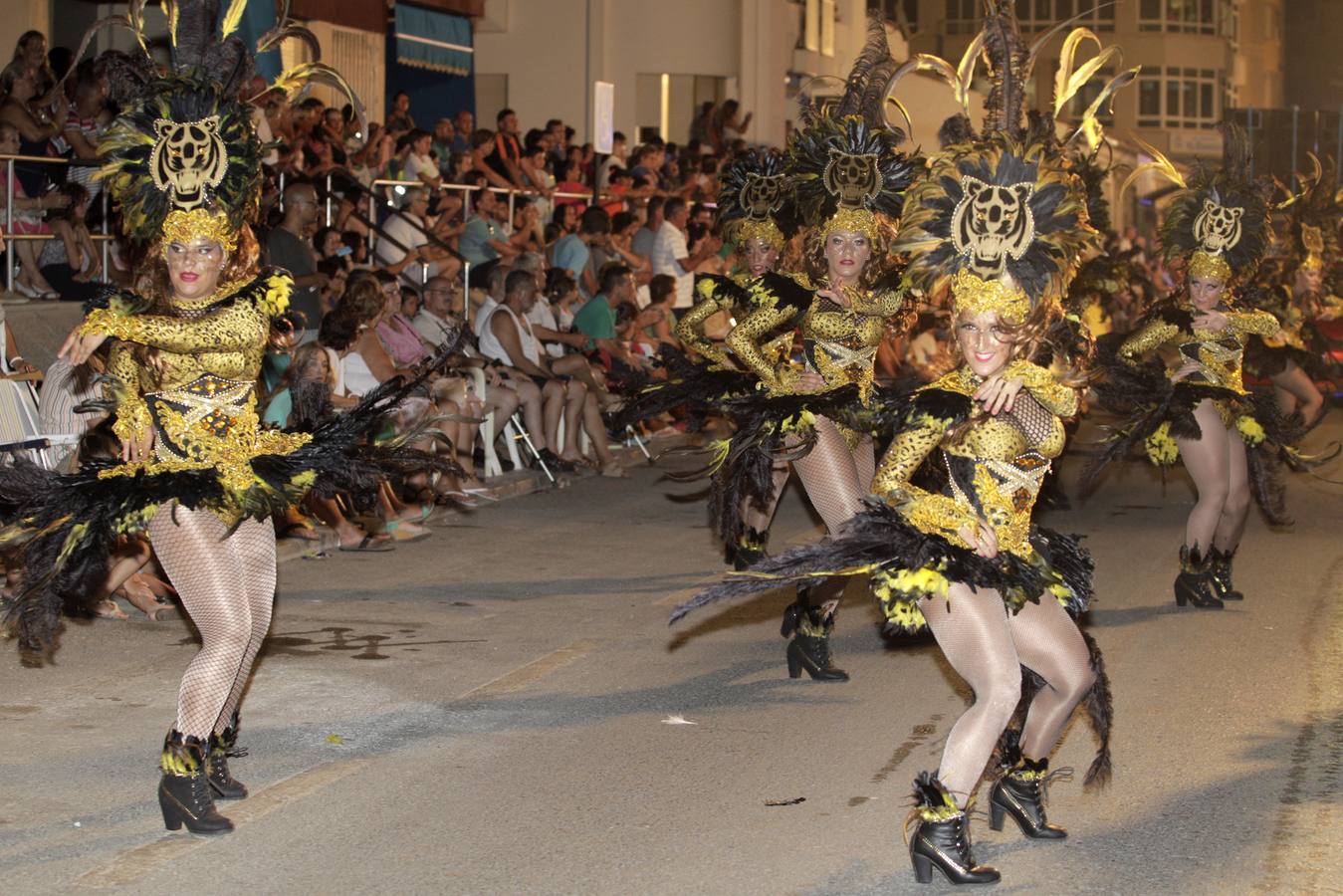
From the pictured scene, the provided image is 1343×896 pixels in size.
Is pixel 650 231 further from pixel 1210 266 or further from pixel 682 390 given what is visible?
pixel 1210 266

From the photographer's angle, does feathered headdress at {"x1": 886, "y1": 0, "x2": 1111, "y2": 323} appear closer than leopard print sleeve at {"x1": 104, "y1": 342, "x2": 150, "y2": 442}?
Yes

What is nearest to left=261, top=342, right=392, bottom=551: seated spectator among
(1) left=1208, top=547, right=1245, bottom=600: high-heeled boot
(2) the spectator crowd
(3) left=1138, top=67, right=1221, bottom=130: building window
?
(2) the spectator crowd

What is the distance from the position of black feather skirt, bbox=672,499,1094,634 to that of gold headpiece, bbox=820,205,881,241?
9.18ft

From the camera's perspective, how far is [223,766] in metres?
5.92

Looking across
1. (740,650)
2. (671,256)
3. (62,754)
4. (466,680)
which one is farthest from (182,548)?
(671,256)

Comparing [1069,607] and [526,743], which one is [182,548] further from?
[1069,607]

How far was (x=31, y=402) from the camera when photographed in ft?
32.8

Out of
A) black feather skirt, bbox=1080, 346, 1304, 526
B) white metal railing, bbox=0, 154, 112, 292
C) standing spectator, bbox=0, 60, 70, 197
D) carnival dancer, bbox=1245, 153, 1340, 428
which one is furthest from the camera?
carnival dancer, bbox=1245, 153, 1340, 428

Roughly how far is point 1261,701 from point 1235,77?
3138 inches

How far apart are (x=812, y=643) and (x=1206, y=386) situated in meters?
2.81

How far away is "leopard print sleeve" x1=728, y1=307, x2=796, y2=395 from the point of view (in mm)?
7883

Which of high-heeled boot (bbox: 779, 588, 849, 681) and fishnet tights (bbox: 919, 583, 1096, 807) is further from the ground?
fishnet tights (bbox: 919, 583, 1096, 807)

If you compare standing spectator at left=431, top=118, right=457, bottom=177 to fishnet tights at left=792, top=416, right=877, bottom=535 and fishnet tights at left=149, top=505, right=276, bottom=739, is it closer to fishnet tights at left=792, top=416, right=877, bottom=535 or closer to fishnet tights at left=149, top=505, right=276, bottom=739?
fishnet tights at left=792, top=416, right=877, bottom=535

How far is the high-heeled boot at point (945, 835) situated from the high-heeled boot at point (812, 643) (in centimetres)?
266
